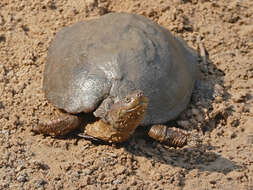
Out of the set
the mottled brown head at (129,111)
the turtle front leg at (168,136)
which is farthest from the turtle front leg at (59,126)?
the turtle front leg at (168,136)

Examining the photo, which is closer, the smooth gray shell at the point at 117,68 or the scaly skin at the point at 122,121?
the scaly skin at the point at 122,121

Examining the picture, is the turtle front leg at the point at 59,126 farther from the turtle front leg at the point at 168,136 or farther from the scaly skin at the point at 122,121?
the turtle front leg at the point at 168,136

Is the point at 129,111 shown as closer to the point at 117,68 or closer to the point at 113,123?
the point at 113,123

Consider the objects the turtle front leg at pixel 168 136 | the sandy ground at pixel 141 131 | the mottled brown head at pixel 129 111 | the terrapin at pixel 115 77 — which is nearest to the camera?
the mottled brown head at pixel 129 111

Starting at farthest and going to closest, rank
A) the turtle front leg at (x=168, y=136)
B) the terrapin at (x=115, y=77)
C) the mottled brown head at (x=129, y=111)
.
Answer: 1. the turtle front leg at (x=168, y=136)
2. the terrapin at (x=115, y=77)
3. the mottled brown head at (x=129, y=111)

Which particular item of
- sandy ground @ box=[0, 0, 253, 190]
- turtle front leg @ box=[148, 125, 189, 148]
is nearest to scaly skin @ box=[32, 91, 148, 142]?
sandy ground @ box=[0, 0, 253, 190]

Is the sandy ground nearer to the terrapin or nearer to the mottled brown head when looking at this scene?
the terrapin

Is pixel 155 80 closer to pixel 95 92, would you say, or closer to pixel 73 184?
pixel 95 92
